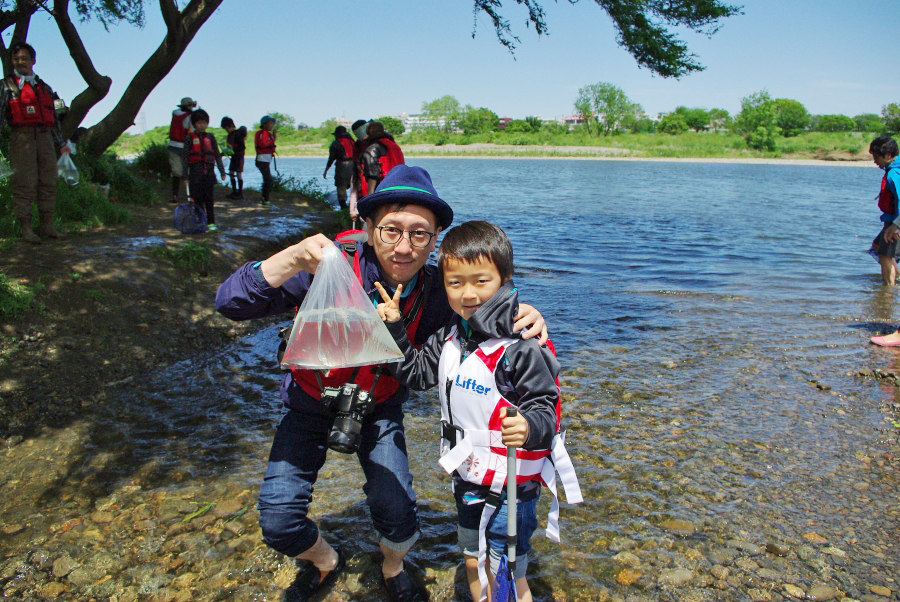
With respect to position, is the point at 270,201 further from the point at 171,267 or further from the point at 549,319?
the point at 549,319

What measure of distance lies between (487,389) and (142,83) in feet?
39.2

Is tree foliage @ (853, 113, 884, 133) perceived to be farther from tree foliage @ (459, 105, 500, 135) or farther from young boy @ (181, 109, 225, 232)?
young boy @ (181, 109, 225, 232)

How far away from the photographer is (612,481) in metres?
3.86

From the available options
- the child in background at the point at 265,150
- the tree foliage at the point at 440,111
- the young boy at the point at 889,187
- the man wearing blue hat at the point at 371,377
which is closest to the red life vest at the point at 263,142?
the child in background at the point at 265,150

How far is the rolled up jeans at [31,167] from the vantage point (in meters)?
6.75

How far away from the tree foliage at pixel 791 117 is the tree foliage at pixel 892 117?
11.2 meters

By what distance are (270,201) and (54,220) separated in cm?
565

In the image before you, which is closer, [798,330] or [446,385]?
[446,385]

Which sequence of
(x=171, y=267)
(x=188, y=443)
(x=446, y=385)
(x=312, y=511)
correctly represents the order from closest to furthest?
(x=446, y=385), (x=312, y=511), (x=188, y=443), (x=171, y=267)

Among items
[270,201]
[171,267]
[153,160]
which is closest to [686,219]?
[270,201]

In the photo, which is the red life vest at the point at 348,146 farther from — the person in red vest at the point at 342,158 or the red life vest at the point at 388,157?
the red life vest at the point at 388,157

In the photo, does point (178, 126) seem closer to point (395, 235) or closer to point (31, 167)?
point (31, 167)

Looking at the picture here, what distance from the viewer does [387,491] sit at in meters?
2.56

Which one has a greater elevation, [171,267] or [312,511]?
[171,267]
